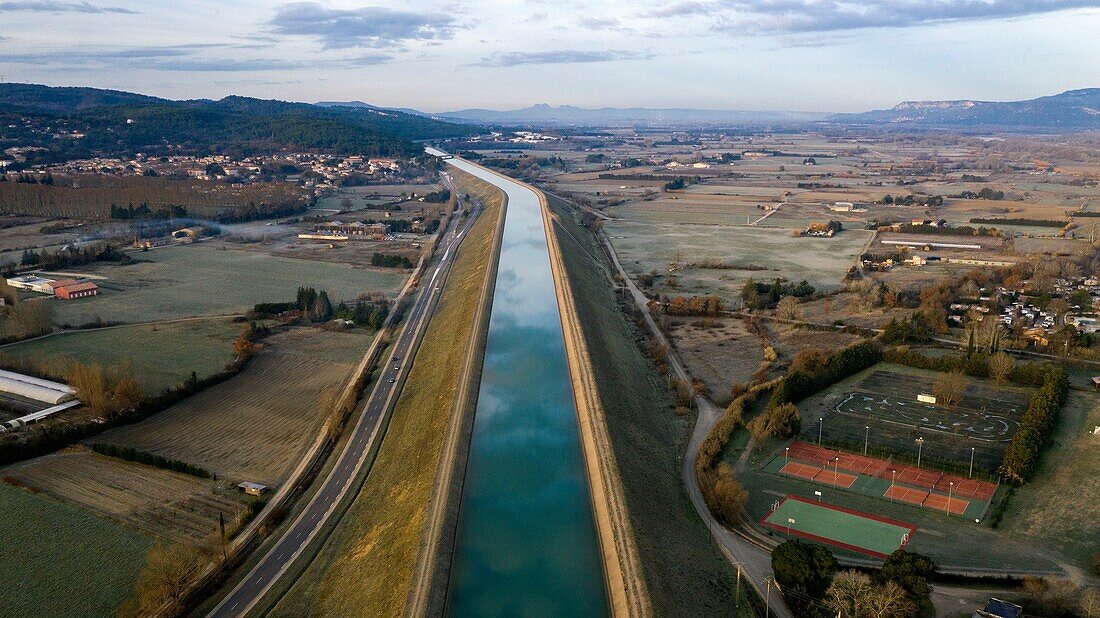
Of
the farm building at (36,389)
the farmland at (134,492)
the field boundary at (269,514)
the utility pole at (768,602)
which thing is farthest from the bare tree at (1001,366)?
the farm building at (36,389)

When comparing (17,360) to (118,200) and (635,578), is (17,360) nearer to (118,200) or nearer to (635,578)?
(635,578)

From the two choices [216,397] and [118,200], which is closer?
[216,397]

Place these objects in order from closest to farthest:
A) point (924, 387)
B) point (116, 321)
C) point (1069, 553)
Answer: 1. point (1069, 553)
2. point (924, 387)
3. point (116, 321)

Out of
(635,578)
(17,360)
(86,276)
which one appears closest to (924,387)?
(635,578)

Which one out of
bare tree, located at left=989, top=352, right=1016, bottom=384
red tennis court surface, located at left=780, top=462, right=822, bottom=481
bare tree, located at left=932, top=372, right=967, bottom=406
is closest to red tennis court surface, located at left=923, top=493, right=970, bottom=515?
red tennis court surface, located at left=780, top=462, right=822, bottom=481

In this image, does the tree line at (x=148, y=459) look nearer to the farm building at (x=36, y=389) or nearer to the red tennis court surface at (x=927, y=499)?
the farm building at (x=36, y=389)

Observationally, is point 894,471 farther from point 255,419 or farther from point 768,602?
point 255,419
